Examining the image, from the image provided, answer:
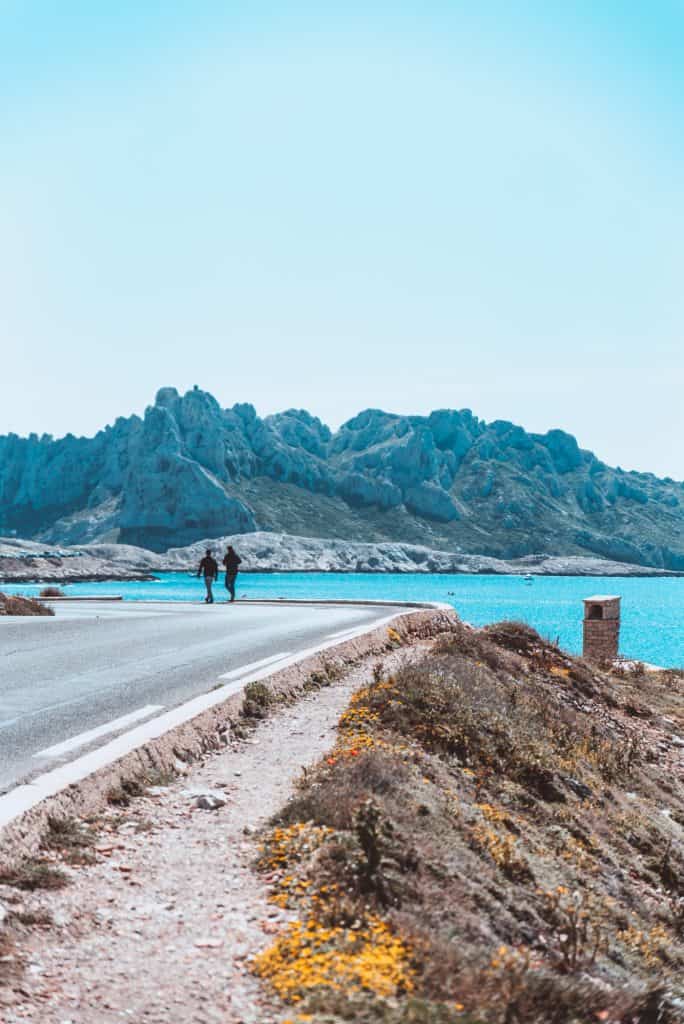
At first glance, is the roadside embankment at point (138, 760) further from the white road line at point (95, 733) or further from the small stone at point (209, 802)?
the small stone at point (209, 802)

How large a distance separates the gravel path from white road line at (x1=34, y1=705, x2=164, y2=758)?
1.08 m

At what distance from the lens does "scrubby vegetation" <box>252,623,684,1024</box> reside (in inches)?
140

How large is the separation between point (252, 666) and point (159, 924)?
770 centimetres

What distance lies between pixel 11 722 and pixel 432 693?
455 cm

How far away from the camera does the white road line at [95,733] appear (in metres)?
6.86

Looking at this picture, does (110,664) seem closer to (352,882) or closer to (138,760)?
(138,760)

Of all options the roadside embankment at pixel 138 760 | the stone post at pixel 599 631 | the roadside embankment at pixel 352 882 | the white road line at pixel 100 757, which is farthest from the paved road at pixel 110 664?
the stone post at pixel 599 631

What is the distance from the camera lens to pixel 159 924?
4180 millimetres

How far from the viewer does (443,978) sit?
355 cm

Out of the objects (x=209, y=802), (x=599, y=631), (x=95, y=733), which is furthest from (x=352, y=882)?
(x=599, y=631)

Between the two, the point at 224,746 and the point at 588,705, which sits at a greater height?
the point at 224,746

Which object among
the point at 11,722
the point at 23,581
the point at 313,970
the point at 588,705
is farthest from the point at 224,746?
the point at 23,581

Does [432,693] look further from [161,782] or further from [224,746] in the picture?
[161,782]

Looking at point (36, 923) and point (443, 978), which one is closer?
point (443, 978)
